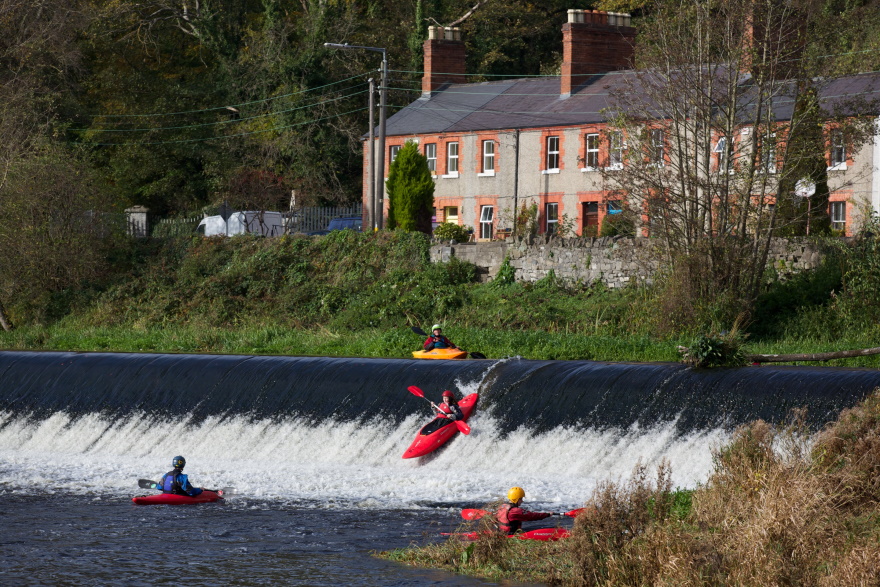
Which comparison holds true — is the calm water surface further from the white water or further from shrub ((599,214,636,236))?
shrub ((599,214,636,236))

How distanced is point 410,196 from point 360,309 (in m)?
7.08

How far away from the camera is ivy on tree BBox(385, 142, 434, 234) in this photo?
3872cm

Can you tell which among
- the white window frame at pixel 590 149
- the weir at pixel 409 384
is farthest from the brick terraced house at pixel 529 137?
the weir at pixel 409 384

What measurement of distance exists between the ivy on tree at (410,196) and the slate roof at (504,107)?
6.56 metres

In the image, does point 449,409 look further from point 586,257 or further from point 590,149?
point 590,149

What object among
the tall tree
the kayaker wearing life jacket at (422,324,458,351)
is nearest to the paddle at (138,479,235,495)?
the kayaker wearing life jacket at (422,324,458,351)

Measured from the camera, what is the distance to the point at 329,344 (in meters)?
29.0

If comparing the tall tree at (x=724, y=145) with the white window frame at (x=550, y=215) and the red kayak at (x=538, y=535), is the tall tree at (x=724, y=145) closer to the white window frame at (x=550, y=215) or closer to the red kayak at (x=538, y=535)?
the red kayak at (x=538, y=535)

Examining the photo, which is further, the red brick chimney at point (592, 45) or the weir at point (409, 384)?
the red brick chimney at point (592, 45)

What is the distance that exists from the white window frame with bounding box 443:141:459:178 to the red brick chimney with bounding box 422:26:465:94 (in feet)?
13.7

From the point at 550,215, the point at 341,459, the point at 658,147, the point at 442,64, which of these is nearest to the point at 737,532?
the point at 341,459

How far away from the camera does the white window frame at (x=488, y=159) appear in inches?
1797

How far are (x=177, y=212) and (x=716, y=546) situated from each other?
1829 inches

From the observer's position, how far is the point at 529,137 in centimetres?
4453
